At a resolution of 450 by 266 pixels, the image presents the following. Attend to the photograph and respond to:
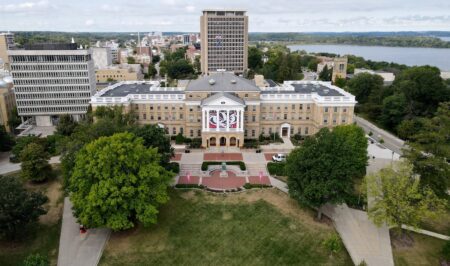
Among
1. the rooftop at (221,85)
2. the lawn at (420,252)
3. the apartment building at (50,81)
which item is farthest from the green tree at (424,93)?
the apartment building at (50,81)

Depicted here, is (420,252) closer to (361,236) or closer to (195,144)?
(361,236)

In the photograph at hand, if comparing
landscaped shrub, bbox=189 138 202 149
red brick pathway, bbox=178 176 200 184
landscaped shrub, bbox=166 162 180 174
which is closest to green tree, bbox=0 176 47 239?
landscaped shrub, bbox=166 162 180 174

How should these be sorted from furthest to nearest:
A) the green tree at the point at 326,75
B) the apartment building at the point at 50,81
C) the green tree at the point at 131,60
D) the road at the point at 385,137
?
1. the green tree at the point at 131,60
2. the green tree at the point at 326,75
3. the apartment building at the point at 50,81
4. the road at the point at 385,137

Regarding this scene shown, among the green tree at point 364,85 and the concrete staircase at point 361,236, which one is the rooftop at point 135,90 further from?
the green tree at point 364,85

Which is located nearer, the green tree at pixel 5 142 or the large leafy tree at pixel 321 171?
the large leafy tree at pixel 321 171

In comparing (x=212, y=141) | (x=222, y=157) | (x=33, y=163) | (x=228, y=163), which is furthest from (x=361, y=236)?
(x=33, y=163)

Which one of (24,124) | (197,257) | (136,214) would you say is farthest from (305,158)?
(24,124)

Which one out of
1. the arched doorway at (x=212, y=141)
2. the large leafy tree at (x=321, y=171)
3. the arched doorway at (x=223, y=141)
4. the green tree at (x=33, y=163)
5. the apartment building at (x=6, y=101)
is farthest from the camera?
the apartment building at (x=6, y=101)

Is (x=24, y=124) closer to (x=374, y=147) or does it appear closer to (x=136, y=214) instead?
(x=136, y=214)
